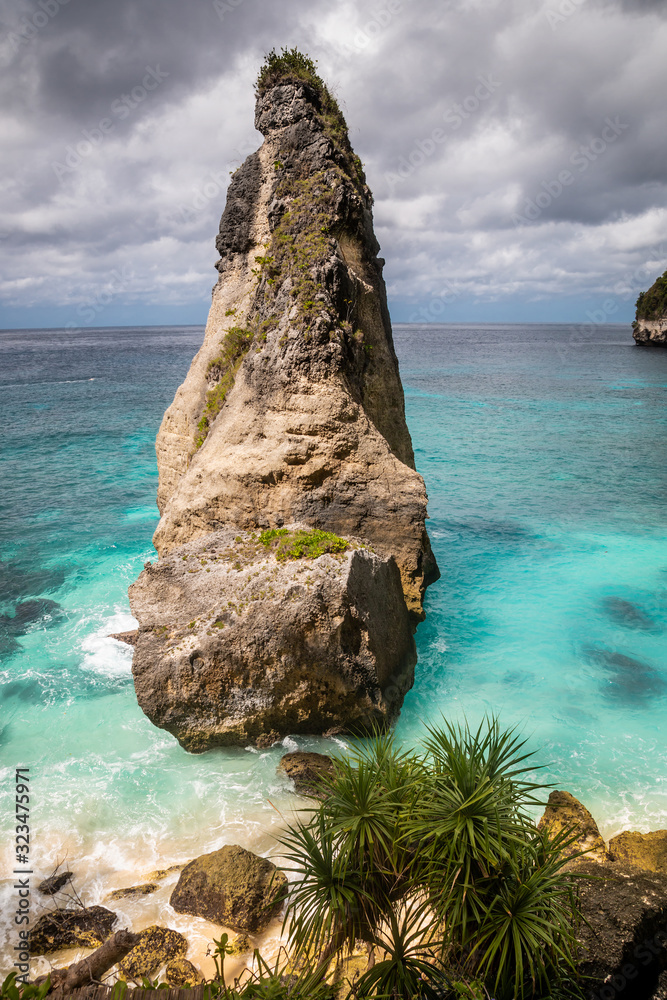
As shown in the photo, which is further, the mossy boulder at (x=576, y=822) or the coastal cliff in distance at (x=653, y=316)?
the coastal cliff in distance at (x=653, y=316)

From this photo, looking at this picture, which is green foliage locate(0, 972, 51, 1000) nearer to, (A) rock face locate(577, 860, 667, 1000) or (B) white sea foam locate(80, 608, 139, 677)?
(A) rock face locate(577, 860, 667, 1000)

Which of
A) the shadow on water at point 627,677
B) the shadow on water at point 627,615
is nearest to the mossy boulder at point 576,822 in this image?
the shadow on water at point 627,677

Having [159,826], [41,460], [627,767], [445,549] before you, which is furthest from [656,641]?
[41,460]

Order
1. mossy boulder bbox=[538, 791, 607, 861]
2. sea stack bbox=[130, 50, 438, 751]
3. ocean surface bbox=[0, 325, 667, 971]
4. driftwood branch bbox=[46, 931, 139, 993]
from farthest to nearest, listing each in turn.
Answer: sea stack bbox=[130, 50, 438, 751]
ocean surface bbox=[0, 325, 667, 971]
mossy boulder bbox=[538, 791, 607, 861]
driftwood branch bbox=[46, 931, 139, 993]

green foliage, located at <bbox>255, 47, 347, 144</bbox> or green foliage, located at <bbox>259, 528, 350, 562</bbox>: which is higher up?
green foliage, located at <bbox>255, 47, 347, 144</bbox>

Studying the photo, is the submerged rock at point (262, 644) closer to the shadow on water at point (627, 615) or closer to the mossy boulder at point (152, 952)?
the mossy boulder at point (152, 952)

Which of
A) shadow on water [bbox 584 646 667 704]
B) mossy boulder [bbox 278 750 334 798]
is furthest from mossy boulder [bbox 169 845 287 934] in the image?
shadow on water [bbox 584 646 667 704]

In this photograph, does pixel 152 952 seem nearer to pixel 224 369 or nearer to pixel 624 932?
pixel 624 932
